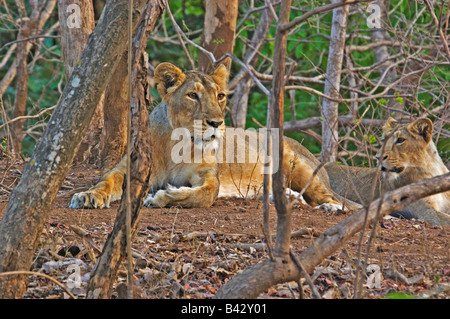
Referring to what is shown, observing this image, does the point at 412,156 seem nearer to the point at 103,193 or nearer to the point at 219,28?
the point at 219,28

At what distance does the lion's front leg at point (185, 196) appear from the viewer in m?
5.64

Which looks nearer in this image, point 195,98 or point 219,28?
point 195,98

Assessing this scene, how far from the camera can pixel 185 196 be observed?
5.73 m

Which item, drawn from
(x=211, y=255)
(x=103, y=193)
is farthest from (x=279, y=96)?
(x=103, y=193)

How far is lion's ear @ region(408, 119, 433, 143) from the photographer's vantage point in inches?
257

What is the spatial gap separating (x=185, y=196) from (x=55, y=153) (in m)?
2.59

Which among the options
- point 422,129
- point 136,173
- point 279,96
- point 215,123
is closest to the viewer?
point 279,96

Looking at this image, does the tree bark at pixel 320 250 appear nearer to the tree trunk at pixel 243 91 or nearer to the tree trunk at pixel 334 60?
the tree trunk at pixel 334 60

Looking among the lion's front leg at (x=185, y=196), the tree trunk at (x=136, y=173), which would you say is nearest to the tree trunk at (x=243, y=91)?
the lion's front leg at (x=185, y=196)

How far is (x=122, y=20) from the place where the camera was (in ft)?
11.0

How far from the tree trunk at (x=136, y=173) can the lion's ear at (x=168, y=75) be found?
2.38 metres

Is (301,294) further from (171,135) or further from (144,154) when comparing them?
(171,135)
